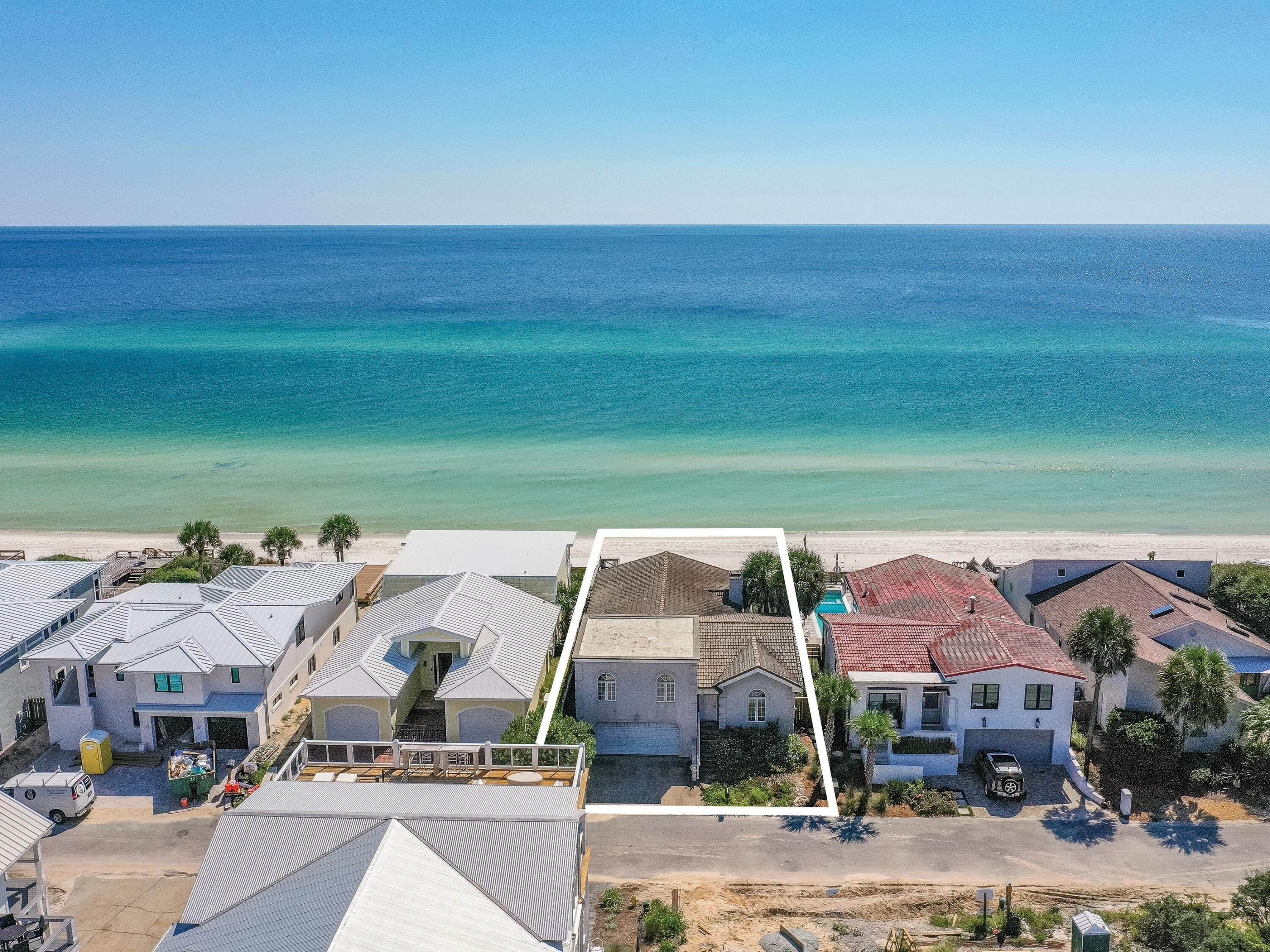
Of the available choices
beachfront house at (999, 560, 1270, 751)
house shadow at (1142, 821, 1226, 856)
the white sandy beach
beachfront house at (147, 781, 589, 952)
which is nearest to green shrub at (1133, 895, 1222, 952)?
house shadow at (1142, 821, 1226, 856)

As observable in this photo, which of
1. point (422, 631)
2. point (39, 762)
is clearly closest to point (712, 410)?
point (422, 631)

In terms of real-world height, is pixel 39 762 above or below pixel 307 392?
below

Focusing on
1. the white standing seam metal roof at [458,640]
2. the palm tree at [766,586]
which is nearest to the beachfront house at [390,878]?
the white standing seam metal roof at [458,640]

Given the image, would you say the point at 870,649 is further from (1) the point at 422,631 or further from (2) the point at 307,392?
(2) the point at 307,392

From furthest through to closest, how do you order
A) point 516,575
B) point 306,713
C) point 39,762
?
1. point 516,575
2. point 306,713
3. point 39,762

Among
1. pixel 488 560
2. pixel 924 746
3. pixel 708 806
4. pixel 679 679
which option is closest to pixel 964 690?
pixel 924 746

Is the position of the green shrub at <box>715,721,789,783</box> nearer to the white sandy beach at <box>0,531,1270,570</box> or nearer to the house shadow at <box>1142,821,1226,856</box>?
the house shadow at <box>1142,821,1226,856</box>

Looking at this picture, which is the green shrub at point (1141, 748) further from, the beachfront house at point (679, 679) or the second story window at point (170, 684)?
the second story window at point (170, 684)
